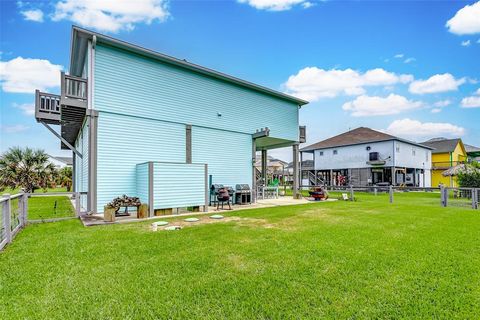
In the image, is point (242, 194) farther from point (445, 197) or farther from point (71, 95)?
point (445, 197)

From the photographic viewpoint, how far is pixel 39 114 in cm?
982

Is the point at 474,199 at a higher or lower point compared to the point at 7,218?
lower

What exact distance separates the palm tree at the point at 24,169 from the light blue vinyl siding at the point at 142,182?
505 inches

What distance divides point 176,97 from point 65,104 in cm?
404

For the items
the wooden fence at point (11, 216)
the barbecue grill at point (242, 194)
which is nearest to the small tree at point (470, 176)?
the barbecue grill at point (242, 194)

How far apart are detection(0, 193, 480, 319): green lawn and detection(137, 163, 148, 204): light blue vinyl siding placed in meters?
2.89

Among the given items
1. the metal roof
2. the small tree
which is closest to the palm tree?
the metal roof

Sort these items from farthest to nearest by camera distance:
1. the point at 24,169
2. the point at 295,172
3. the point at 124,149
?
the point at 24,169 < the point at 295,172 < the point at 124,149

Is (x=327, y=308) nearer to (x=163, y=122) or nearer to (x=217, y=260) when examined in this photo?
(x=217, y=260)

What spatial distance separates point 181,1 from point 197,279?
1280 centimetres

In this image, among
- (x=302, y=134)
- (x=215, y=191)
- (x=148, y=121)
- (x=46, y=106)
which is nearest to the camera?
(x=46, y=106)

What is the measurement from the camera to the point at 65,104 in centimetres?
862

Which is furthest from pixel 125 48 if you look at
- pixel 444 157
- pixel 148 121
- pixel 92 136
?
pixel 444 157

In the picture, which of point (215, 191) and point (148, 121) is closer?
point (148, 121)
